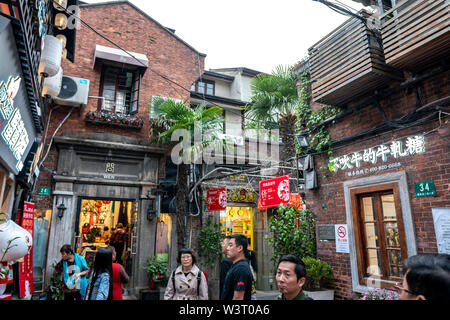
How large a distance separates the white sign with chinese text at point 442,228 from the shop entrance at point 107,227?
827cm

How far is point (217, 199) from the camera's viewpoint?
396 inches

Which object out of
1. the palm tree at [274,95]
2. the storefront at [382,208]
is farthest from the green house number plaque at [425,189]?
the palm tree at [274,95]

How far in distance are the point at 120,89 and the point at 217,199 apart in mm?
5493

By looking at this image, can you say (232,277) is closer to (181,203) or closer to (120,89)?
(181,203)

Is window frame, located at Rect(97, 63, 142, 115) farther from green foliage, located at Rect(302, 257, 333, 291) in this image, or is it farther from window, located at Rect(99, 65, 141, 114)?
green foliage, located at Rect(302, 257, 333, 291)

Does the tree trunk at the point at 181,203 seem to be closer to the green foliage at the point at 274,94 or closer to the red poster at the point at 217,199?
the red poster at the point at 217,199

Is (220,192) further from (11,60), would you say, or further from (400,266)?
(11,60)

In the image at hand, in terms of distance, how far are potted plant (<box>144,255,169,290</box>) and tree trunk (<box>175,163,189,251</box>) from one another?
979 millimetres

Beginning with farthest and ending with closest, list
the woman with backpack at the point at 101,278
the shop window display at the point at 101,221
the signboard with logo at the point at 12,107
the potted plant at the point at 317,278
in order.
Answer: the shop window display at the point at 101,221, the potted plant at the point at 317,278, the woman with backpack at the point at 101,278, the signboard with logo at the point at 12,107

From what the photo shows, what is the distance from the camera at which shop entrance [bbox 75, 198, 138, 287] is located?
1009cm

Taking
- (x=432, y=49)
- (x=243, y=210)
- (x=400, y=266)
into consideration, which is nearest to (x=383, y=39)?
(x=432, y=49)

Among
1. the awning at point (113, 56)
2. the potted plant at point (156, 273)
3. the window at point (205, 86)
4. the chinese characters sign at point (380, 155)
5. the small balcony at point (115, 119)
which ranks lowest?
the potted plant at point (156, 273)

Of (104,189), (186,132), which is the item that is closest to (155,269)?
(104,189)

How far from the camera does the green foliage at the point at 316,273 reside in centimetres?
618
